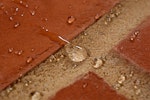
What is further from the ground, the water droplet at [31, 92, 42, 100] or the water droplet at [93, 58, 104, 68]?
the water droplet at [93, 58, 104, 68]

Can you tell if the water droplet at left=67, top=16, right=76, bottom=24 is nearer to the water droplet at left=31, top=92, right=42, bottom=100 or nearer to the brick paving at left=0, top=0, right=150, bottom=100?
the brick paving at left=0, top=0, right=150, bottom=100

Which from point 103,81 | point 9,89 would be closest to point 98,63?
point 103,81

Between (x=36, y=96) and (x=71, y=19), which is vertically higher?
(x=71, y=19)

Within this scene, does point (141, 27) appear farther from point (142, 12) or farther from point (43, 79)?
point (43, 79)

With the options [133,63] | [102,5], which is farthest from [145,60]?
[102,5]

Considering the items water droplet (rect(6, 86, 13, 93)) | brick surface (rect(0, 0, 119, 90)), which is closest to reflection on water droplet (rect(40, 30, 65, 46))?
brick surface (rect(0, 0, 119, 90))

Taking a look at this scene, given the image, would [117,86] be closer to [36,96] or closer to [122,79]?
[122,79]
